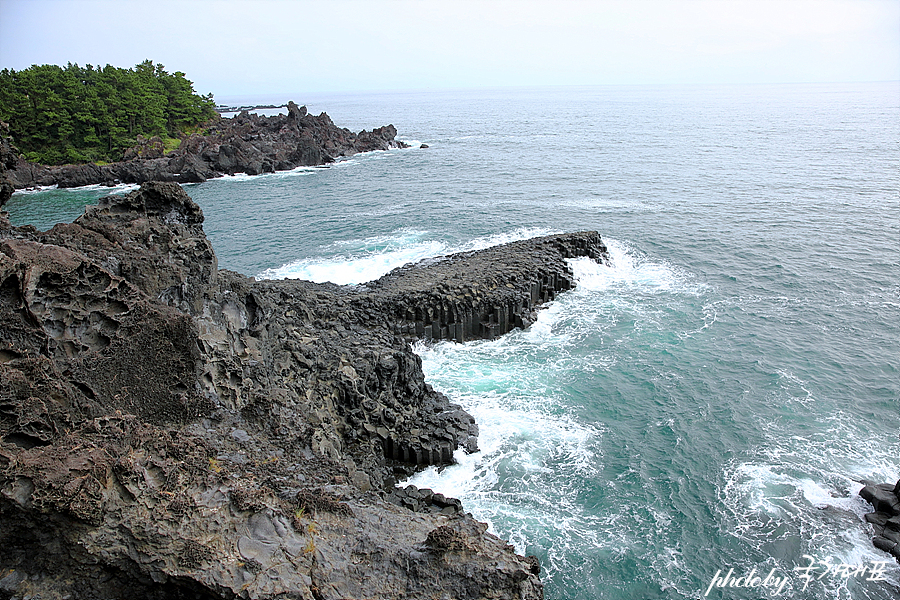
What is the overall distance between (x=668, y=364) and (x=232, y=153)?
8133 cm

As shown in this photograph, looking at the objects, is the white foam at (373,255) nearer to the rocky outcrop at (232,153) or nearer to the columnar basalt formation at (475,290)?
the columnar basalt formation at (475,290)

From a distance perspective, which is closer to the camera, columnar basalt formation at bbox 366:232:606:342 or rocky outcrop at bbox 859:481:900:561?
rocky outcrop at bbox 859:481:900:561

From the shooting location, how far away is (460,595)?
12.9 meters

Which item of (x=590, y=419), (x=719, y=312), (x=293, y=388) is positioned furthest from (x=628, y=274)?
(x=293, y=388)

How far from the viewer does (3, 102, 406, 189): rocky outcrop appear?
275ft

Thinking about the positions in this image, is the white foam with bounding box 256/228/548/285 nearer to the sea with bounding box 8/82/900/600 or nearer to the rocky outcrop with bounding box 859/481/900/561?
the sea with bounding box 8/82/900/600

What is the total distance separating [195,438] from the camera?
1556 cm

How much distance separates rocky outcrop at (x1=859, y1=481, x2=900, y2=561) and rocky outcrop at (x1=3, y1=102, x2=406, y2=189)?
79.5 meters

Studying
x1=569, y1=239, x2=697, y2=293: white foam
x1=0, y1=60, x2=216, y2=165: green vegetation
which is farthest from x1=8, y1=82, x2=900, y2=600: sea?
x1=0, y1=60, x2=216, y2=165: green vegetation

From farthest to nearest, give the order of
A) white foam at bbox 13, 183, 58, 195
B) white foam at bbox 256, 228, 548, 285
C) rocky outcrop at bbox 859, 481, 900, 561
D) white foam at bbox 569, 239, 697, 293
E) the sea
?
white foam at bbox 13, 183, 58, 195 < white foam at bbox 256, 228, 548, 285 < white foam at bbox 569, 239, 697, 293 < the sea < rocky outcrop at bbox 859, 481, 900, 561

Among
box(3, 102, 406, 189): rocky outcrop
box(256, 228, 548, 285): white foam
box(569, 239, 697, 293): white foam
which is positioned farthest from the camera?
box(3, 102, 406, 189): rocky outcrop

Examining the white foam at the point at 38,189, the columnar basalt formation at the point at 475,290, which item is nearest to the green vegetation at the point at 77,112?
the white foam at the point at 38,189

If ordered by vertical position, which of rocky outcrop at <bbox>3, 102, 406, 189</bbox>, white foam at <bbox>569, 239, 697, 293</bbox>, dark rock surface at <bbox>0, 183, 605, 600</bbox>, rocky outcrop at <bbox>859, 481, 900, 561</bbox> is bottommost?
rocky outcrop at <bbox>859, 481, 900, 561</bbox>

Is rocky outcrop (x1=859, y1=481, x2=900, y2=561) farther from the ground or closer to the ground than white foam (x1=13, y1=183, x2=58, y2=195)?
closer to the ground
